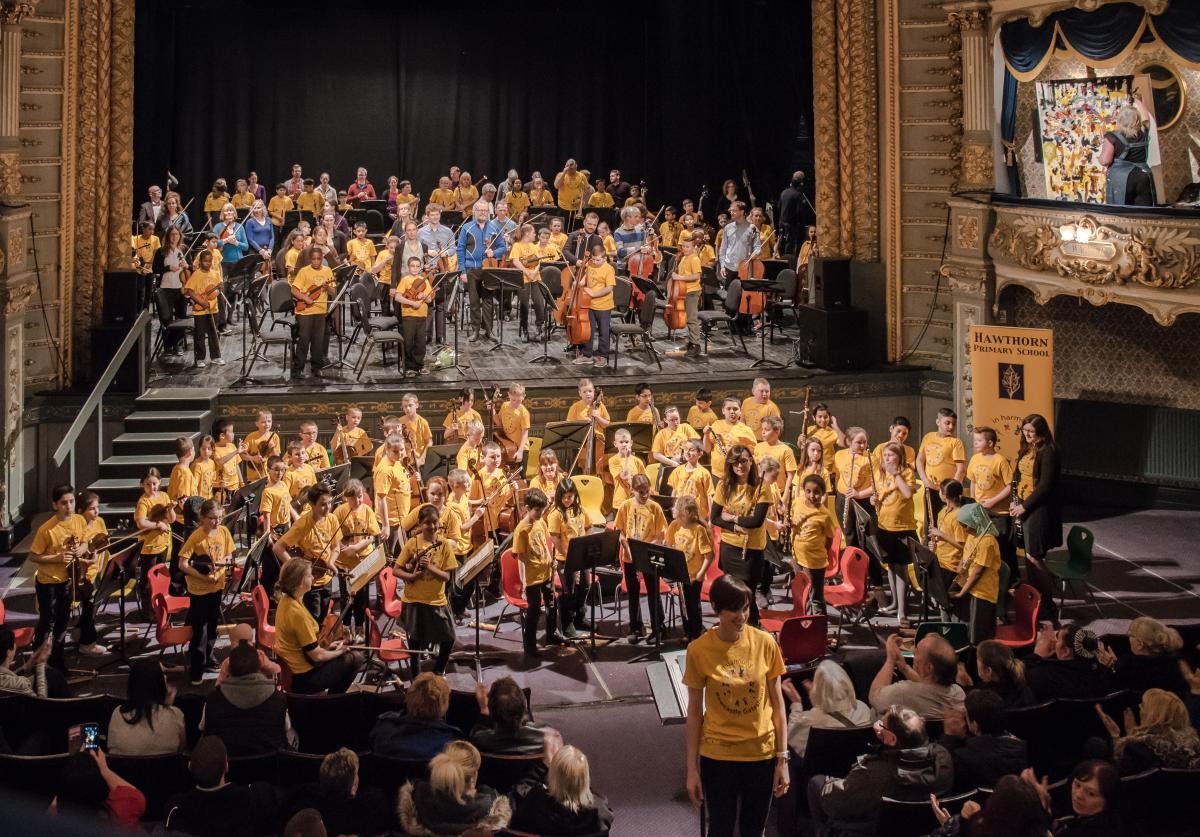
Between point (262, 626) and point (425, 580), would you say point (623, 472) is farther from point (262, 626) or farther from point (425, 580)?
point (262, 626)

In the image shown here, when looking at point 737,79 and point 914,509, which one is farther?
point 737,79

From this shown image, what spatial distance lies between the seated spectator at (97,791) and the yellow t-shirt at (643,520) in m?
5.17

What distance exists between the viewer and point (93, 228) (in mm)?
15758

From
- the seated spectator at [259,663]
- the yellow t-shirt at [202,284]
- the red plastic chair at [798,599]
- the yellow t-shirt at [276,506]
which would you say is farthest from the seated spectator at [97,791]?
the yellow t-shirt at [202,284]

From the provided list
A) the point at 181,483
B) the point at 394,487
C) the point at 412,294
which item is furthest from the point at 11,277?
the point at 394,487

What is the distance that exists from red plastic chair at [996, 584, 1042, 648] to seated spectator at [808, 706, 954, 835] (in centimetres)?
384

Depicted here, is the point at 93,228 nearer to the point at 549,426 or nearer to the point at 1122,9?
the point at 549,426

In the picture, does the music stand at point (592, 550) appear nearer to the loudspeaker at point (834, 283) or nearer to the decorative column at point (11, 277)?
the decorative column at point (11, 277)

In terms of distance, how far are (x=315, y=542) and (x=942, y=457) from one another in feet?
19.5

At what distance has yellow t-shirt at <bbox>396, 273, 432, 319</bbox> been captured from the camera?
15.7 metres

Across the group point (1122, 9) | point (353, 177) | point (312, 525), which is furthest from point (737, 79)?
point (312, 525)

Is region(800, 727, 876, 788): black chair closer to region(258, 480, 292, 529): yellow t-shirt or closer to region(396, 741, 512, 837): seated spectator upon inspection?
region(396, 741, 512, 837): seated spectator

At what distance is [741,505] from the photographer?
11047 millimetres

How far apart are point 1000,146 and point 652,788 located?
1024 cm
